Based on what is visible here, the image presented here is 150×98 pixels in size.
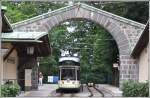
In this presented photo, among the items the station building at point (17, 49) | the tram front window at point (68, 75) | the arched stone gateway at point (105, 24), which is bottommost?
the tram front window at point (68, 75)

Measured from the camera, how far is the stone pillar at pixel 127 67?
28641 millimetres

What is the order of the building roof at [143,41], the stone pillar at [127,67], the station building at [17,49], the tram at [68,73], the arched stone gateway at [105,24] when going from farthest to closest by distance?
the arched stone gateway at [105,24] < the tram at [68,73] < the stone pillar at [127,67] < the building roof at [143,41] < the station building at [17,49]

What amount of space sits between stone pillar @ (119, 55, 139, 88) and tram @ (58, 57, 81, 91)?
2547 millimetres

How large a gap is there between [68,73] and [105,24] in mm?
3751

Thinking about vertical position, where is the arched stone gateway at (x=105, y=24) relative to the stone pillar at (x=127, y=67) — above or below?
above

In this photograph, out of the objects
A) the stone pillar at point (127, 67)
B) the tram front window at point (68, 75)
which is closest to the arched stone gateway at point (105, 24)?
the stone pillar at point (127, 67)

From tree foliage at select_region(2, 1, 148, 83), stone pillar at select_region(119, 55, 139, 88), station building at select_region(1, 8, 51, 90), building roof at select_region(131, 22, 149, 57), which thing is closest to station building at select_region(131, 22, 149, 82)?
building roof at select_region(131, 22, 149, 57)

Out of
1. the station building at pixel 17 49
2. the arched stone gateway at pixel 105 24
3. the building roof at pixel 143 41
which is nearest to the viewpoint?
the station building at pixel 17 49

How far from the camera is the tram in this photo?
29.6 meters

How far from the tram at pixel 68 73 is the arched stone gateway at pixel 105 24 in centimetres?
230

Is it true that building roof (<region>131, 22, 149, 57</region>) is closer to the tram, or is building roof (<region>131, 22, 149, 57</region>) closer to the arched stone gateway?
the arched stone gateway

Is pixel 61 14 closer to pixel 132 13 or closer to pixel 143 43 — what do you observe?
pixel 132 13

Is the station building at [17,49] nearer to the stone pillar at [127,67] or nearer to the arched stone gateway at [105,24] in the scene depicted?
the arched stone gateway at [105,24]

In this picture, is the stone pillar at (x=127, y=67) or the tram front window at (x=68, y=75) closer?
the stone pillar at (x=127, y=67)
